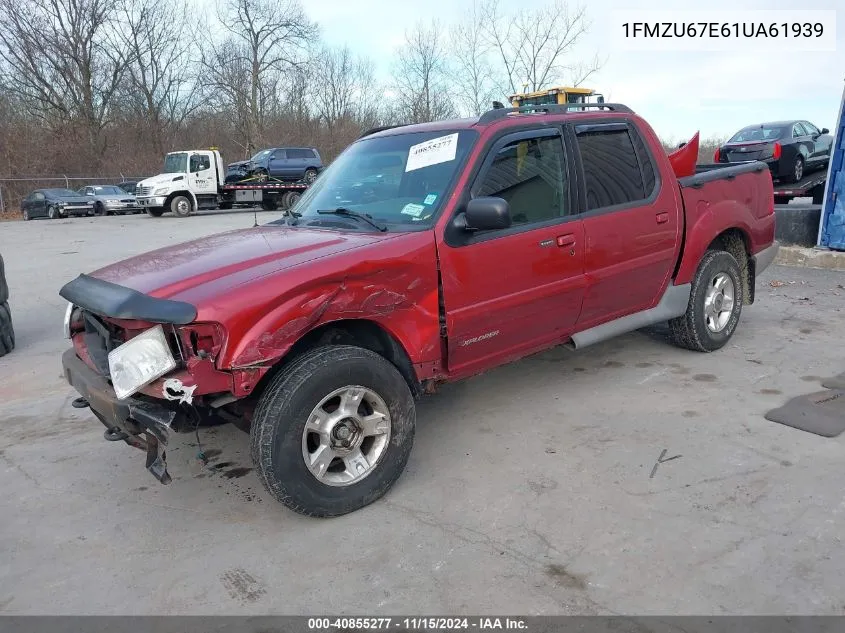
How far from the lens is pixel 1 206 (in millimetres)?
29391

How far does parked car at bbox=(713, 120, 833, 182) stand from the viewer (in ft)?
43.6

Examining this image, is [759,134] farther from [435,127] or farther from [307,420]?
[307,420]

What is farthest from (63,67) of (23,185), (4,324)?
(4,324)

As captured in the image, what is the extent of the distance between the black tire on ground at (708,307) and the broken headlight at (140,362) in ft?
12.9

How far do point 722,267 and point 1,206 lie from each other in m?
33.4

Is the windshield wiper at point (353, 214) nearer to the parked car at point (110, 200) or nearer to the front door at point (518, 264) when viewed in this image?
the front door at point (518, 264)

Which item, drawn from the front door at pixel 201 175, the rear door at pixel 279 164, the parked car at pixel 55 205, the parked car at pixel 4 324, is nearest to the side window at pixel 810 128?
the parked car at pixel 4 324

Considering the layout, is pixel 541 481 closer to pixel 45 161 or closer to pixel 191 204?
pixel 191 204

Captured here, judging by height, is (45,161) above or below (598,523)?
above

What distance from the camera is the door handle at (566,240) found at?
3811 mm

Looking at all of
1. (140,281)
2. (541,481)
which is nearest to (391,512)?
(541,481)

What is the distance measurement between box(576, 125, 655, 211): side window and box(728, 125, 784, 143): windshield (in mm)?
11431

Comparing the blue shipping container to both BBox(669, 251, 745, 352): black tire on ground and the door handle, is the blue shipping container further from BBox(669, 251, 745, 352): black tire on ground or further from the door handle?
the door handle
